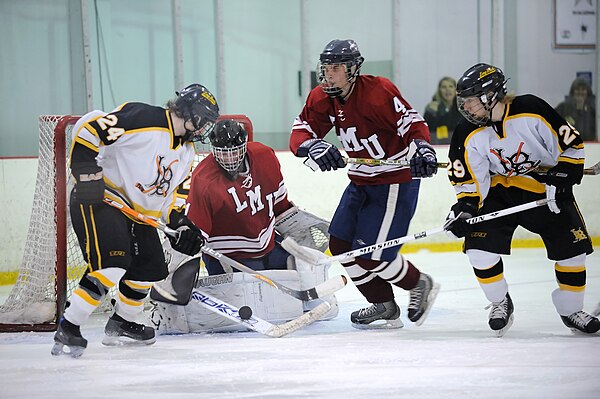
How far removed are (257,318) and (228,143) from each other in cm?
66

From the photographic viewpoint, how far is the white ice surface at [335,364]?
262cm

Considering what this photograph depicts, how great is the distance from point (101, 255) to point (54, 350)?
1.13 feet

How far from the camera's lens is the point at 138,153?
→ 3.33 m

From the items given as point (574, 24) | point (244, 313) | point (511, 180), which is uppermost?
point (574, 24)

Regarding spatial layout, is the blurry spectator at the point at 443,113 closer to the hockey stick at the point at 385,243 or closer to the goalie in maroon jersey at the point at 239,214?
the goalie in maroon jersey at the point at 239,214

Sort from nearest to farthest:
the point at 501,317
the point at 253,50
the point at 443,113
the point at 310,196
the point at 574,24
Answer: the point at 501,317 → the point at 310,196 → the point at 253,50 → the point at 443,113 → the point at 574,24

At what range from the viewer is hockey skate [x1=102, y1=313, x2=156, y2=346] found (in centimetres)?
351

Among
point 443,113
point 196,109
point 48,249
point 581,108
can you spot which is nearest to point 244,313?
point 196,109

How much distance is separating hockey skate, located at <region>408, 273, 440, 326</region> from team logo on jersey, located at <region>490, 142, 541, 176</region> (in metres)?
0.61

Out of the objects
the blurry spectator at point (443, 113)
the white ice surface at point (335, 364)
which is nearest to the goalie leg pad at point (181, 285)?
the white ice surface at point (335, 364)

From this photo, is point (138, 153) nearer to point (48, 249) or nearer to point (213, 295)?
point (213, 295)

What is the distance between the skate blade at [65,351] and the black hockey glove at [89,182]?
468 millimetres

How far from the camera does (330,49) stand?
12.2 feet

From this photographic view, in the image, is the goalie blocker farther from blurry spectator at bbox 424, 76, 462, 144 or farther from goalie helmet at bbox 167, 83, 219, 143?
blurry spectator at bbox 424, 76, 462, 144
